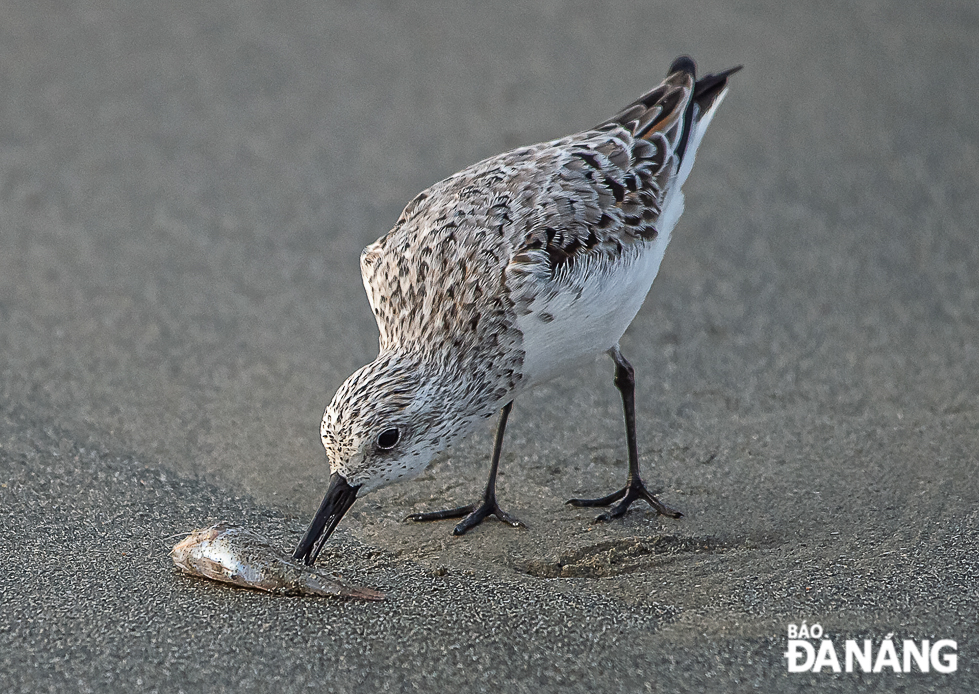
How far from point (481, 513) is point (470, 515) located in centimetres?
4

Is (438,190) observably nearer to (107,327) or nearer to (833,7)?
(107,327)

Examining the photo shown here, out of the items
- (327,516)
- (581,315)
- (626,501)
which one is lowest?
(626,501)

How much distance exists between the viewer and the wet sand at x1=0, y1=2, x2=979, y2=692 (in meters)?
3.51

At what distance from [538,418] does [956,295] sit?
7.57ft

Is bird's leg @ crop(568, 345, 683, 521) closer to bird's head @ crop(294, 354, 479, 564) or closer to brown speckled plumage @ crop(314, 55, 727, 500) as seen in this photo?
brown speckled plumage @ crop(314, 55, 727, 500)

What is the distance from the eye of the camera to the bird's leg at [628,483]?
14.4ft

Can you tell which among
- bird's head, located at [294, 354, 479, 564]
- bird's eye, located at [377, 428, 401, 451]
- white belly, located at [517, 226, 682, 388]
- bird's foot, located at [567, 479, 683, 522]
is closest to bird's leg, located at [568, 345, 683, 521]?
bird's foot, located at [567, 479, 683, 522]

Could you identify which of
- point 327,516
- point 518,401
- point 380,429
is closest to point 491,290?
point 380,429

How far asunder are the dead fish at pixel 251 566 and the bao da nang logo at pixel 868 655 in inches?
51.4

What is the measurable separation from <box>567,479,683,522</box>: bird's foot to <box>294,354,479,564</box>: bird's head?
866 millimetres

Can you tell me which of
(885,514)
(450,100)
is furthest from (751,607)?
(450,100)

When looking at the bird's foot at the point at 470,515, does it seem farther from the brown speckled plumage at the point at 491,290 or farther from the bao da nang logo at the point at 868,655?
the bao da nang logo at the point at 868,655

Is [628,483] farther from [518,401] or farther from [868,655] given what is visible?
[868,655]

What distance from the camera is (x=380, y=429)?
3.61m
